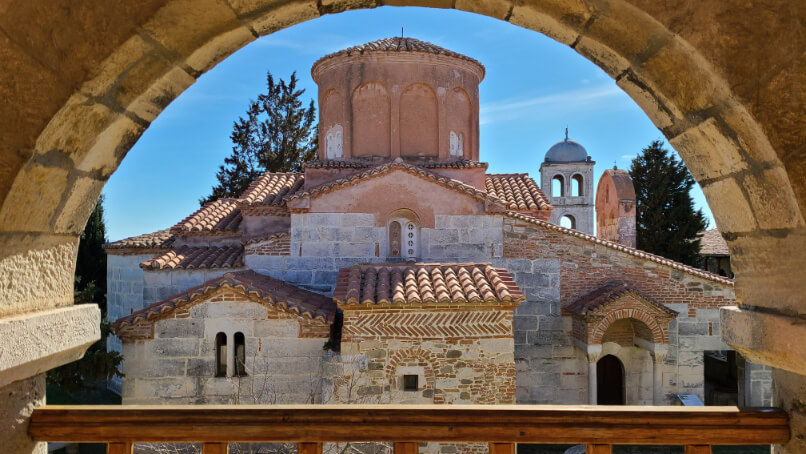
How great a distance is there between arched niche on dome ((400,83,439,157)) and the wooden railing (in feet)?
34.7

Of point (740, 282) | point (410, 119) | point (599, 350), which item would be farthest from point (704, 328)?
point (740, 282)

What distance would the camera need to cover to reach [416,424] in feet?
5.07

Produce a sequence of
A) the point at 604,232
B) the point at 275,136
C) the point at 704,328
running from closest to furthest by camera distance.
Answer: the point at 704,328, the point at 604,232, the point at 275,136

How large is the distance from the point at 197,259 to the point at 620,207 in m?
13.0

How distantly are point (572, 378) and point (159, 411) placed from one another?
904 cm

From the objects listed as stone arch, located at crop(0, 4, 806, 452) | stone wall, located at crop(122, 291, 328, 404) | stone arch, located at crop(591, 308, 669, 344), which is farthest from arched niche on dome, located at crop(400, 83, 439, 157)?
stone arch, located at crop(0, 4, 806, 452)

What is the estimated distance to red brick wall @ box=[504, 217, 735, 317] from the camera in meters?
9.61

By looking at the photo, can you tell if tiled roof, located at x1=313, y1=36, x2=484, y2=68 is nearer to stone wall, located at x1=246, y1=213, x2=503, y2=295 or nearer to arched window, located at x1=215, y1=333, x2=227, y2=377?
stone wall, located at x1=246, y1=213, x2=503, y2=295

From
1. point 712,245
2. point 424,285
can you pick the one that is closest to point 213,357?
point 424,285

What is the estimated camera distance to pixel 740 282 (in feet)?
5.35

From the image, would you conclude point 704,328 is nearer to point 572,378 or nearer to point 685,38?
point 572,378

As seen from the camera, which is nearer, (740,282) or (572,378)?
(740,282)

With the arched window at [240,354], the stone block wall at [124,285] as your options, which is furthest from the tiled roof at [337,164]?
the arched window at [240,354]

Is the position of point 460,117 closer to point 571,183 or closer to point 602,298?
point 602,298
